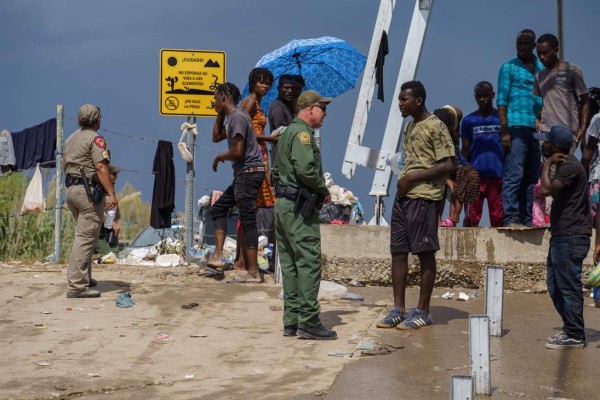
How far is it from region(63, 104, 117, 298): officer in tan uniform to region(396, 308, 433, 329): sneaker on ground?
3191mm

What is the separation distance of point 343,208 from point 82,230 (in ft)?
22.9

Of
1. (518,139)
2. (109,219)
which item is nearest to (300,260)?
(518,139)

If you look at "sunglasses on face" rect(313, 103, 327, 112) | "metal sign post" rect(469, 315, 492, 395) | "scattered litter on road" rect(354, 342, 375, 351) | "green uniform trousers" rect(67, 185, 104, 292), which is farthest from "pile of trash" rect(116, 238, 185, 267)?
"metal sign post" rect(469, 315, 492, 395)

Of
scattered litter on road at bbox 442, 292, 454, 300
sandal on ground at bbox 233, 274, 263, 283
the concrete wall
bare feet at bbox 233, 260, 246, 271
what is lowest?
scattered litter on road at bbox 442, 292, 454, 300

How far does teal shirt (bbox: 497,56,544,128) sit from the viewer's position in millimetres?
11320

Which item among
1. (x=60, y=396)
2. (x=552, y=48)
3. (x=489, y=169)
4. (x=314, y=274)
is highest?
(x=552, y=48)

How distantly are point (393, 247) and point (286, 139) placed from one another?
135cm

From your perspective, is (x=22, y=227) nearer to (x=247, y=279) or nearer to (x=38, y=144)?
(x=38, y=144)

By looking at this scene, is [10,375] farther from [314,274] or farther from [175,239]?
[175,239]

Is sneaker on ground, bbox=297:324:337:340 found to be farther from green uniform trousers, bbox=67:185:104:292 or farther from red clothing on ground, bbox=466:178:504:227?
red clothing on ground, bbox=466:178:504:227

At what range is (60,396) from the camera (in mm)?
6711

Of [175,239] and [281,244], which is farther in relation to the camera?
[175,239]

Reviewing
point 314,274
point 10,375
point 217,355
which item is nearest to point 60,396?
point 10,375

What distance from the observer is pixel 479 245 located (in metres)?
11.3
